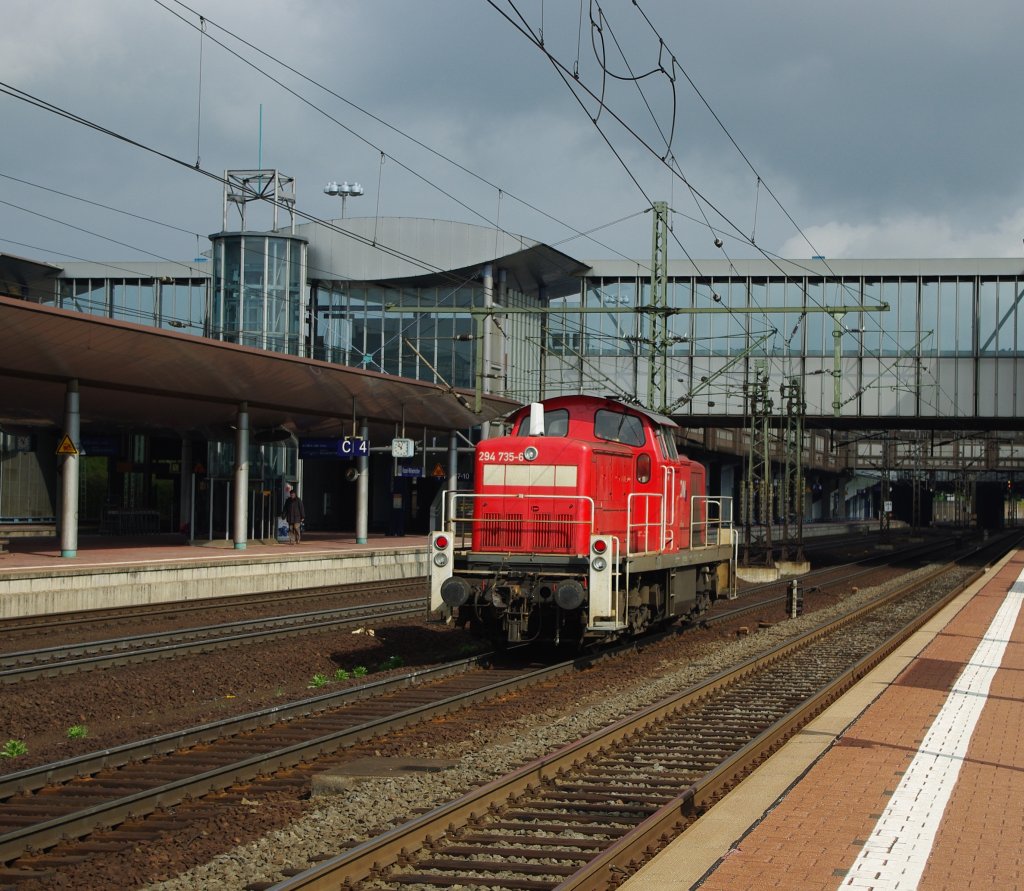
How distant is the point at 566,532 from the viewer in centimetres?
1425

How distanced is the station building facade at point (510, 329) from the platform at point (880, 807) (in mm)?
29346

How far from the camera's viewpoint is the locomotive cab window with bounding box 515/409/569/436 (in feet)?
49.4

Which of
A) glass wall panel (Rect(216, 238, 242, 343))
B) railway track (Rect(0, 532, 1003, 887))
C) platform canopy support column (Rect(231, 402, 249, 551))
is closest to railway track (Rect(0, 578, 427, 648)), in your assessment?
platform canopy support column (Rect(231, 402, 249, 551))

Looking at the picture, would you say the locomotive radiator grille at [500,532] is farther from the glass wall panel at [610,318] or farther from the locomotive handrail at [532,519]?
the glass wall panel at [610,318]

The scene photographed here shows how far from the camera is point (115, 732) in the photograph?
1048cm

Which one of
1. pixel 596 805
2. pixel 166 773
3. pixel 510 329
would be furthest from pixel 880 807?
pixel 510 329

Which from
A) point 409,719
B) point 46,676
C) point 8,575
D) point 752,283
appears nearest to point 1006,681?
point 409,719

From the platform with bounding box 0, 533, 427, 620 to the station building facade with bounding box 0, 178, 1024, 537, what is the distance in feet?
26.8

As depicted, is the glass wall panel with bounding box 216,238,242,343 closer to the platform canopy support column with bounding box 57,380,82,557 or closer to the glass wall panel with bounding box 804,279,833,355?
the platform canopy support column with bounding box 57,380,82,557

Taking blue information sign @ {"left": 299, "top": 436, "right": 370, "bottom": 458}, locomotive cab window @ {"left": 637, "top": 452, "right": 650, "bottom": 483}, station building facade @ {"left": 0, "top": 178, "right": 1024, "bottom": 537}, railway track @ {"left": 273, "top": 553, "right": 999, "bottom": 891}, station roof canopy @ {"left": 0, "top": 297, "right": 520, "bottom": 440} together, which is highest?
station building facade @ {"left": 0, "top": 178, "right": 1024, "bottom": 537}

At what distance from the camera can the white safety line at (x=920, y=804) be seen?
582 cm

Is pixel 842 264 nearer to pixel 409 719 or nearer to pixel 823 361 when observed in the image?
pixel 823 361

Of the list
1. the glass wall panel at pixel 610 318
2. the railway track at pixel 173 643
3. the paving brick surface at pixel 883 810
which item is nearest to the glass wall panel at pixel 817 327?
the glass wall panel at pixel 610 318

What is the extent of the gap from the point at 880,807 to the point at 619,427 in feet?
28.3
